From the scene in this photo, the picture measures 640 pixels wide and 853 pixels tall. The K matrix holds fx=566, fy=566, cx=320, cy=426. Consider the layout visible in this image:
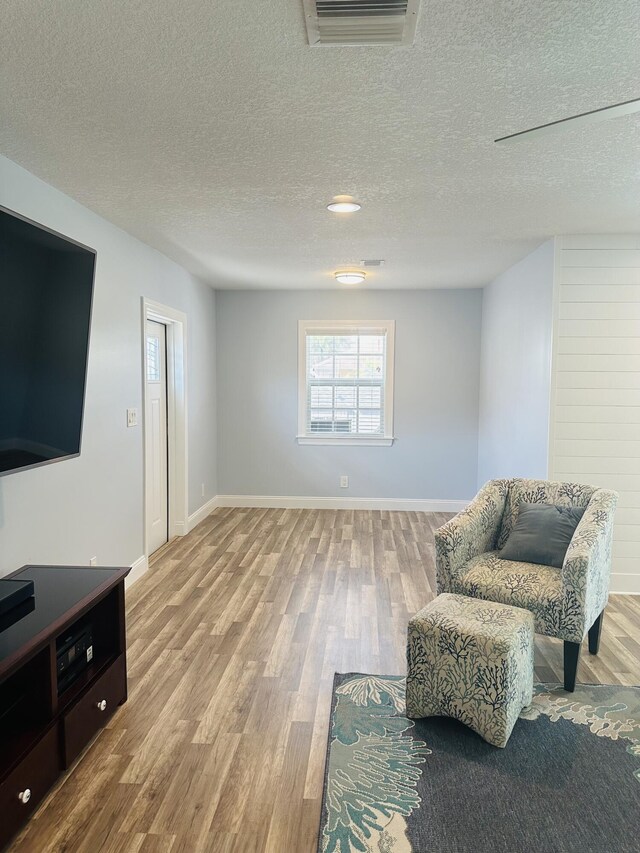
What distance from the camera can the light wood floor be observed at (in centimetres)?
184

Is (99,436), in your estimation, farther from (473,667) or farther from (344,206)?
(473,667)

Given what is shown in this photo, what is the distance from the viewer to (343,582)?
13.5ft

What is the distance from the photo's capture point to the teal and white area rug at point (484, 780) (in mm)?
1783

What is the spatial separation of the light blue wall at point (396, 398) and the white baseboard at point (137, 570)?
2316 mm

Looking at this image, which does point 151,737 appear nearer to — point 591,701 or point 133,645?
point 133,645

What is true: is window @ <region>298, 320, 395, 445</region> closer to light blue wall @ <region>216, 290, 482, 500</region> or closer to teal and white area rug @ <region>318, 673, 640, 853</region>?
light blue wall @ <region>216, 290, 482, 500</region>

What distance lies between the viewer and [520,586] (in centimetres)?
271

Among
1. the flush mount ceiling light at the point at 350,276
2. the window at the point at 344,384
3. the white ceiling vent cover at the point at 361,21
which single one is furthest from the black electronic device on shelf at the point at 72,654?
the window at the point at 344,384

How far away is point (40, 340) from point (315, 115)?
1.39 metres

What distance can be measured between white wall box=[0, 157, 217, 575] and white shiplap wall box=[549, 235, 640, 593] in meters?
2.93

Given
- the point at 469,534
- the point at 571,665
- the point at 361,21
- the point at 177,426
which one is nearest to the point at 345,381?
the point at 177,426

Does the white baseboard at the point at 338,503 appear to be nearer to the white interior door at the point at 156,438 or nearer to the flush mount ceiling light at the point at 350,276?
the white interior door at the point at 156,438

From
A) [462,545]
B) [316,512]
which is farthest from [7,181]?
[316,512]

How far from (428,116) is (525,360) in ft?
9.04
